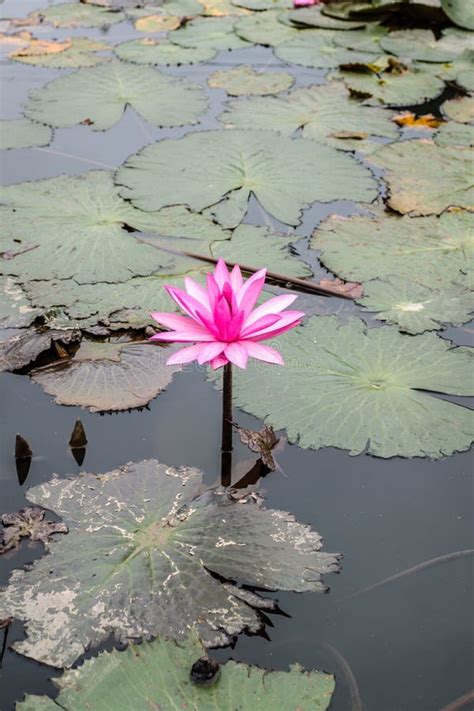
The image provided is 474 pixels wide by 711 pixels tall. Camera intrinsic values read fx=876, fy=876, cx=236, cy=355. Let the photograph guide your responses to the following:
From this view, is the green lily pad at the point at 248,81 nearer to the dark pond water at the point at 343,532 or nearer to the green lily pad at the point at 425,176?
the green lily pad at the point at 425,176

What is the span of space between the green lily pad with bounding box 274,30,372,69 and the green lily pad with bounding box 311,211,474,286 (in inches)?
76.3

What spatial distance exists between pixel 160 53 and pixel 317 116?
4.38 ft

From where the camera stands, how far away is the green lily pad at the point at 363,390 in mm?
2379

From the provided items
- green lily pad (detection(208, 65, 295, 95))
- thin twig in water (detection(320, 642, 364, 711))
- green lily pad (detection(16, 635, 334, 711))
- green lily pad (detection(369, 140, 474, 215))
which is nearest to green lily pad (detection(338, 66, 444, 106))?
green lily pad (detection(208, 65, 295, 95))

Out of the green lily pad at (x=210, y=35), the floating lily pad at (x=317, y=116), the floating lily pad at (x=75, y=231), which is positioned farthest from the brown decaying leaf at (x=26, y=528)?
the green lily pad at (x=210, y=35)

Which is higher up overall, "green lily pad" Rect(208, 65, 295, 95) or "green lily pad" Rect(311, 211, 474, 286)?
"green lily pad" Rect(208, 65, 295, 95)

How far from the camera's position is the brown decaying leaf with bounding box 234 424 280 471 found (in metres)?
2.34

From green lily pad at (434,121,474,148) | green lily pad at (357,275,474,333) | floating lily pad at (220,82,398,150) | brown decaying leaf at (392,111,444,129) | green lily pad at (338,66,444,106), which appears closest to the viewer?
green lily pad at (357,275,474,333)

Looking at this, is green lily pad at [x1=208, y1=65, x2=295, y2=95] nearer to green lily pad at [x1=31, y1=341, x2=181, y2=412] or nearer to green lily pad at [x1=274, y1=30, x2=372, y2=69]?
green lily pad at [x1=274, y1=30, x2=372, y2=69]

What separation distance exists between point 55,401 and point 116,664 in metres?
1.01

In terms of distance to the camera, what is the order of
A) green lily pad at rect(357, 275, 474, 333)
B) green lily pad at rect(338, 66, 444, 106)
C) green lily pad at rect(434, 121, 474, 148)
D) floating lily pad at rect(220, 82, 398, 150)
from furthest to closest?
green lily pad at rect(338, 66, 444, 106), floating lily pad at rect(220, 82, 398, 150), green lily pad at rect(434, 121, 474, 148), green lily pad at rect(357, 275, 474, 333)

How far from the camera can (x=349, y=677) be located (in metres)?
1.80

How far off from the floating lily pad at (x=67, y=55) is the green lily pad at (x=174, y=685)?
3.95 metres

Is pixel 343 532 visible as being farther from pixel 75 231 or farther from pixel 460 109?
pixel 460 109
